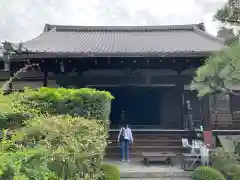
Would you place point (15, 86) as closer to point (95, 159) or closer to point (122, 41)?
point (122, 41)

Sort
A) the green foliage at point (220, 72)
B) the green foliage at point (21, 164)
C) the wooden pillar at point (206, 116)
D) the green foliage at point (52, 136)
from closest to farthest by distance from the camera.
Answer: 1. the green foliage at point (21, 164)
2. the green foliage at point (52, 136)
3. the green foliage at point (220, 72)
4. the wooden pillar at point (206, 116)

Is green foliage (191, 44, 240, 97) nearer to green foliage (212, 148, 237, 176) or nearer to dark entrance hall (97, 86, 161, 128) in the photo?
green foliage (212, 148, 237, 176)

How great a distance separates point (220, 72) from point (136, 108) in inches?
351

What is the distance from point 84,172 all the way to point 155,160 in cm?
440

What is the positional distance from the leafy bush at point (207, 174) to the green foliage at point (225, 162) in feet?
1.30

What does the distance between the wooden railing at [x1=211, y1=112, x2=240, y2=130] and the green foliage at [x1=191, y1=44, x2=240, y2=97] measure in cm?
587

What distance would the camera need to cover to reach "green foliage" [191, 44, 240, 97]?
253 inches

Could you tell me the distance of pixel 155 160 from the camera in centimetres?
961

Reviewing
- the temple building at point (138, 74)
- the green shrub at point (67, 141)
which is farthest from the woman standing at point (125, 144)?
the green shrub at point (67, 141)

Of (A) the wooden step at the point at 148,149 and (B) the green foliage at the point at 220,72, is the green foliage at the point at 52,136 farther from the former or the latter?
(A) the wooden step at the point at 148,149

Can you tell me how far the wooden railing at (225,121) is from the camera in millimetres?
12945

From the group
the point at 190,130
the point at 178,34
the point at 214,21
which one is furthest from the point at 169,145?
the point at 178,34

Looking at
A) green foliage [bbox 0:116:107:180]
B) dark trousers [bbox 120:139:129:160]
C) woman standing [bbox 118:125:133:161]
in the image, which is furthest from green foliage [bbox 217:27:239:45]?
dark trousers [bbox 120:139:129:160]

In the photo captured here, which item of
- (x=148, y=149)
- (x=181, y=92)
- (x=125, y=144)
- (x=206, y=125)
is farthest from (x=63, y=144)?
(x=181, y=92)
